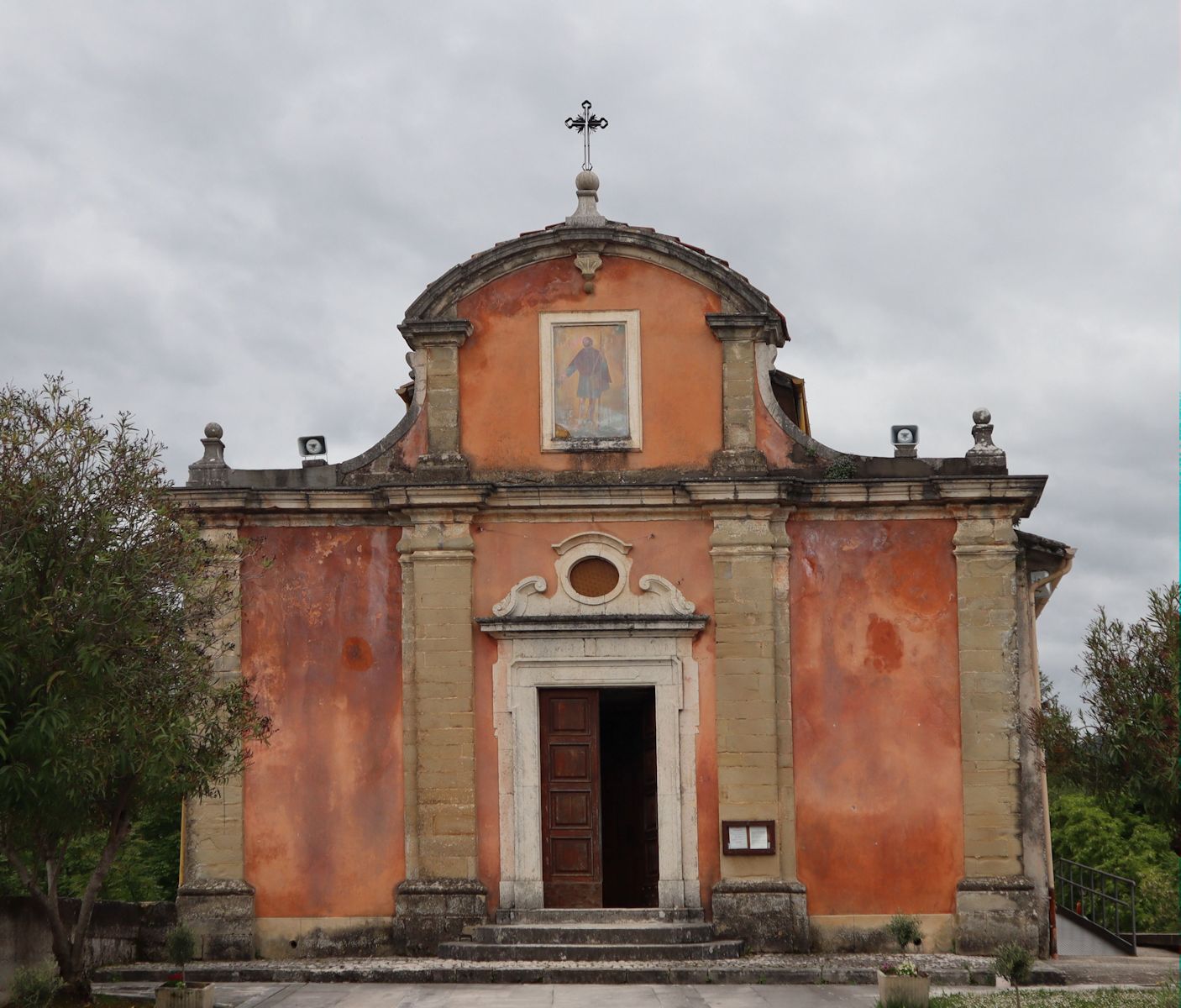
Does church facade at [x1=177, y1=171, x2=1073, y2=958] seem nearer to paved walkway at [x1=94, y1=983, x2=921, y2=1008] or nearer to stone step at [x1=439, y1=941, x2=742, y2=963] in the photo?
stone step at [x1=439, y1=941, x2=742, y2=963]

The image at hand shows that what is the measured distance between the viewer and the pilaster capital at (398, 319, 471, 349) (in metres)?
17.8

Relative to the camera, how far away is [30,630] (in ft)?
40.9

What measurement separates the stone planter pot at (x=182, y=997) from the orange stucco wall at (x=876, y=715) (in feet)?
22.2

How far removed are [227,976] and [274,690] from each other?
3138mm

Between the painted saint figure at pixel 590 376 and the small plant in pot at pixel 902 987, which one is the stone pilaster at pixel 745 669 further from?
the small plant in pot at pixel 902 987

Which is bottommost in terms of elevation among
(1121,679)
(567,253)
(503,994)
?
(503,994)

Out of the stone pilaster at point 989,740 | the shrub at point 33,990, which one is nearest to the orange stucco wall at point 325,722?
the shrub at point 33,990

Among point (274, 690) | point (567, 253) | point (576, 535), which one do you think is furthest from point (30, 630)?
point (567, 253)

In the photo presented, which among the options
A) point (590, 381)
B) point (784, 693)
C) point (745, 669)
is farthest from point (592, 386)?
point (784, 693)

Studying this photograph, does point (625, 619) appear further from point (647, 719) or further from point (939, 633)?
point (939, 633)

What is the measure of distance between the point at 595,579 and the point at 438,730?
8.04ft

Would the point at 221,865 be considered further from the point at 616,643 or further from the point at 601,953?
the point at 616,643

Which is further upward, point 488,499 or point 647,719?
point 488,499

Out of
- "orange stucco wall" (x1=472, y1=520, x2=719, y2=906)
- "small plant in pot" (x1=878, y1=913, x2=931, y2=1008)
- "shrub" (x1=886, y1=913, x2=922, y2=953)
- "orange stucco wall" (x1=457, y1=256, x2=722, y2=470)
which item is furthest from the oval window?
"small plant in pot" (x1=878, y1=913, x2=931, y2=1008)
